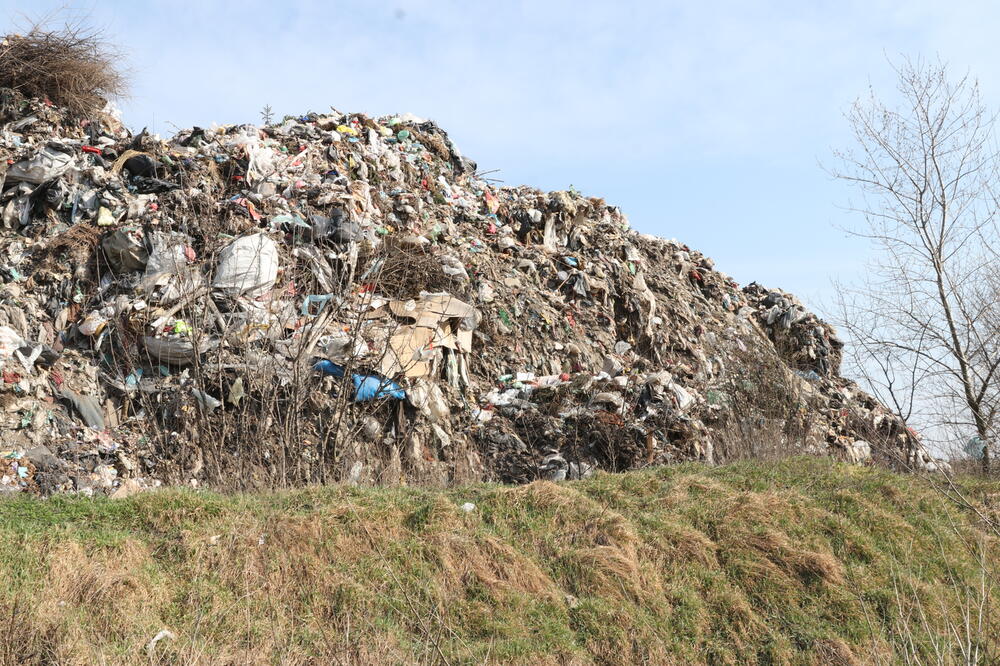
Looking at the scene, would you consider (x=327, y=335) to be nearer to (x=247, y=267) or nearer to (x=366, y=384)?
(x=366, y=384)

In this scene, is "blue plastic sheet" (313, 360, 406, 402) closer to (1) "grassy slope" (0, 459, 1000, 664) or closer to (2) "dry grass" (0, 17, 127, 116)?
(1) "grassy slope" (0, 459, 1000, 664)

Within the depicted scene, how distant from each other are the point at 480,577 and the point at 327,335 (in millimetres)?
3018

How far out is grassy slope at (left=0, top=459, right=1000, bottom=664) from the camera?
3.92m

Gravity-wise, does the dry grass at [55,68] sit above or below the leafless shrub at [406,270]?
above

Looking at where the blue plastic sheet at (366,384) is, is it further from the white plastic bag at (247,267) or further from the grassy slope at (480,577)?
the grassy slope at (480,577)

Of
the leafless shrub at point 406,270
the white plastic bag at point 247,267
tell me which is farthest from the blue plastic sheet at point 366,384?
the leafless shrub at point 406,270

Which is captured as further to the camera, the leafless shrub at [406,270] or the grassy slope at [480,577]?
the leafless shrub at [406,270]

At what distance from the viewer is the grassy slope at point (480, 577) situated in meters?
3.92

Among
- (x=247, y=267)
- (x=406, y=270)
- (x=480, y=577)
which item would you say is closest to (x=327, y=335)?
(x=247, y=267)

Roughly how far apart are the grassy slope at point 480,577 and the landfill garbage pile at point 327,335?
3.72 ft

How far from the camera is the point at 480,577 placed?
15.4 ft

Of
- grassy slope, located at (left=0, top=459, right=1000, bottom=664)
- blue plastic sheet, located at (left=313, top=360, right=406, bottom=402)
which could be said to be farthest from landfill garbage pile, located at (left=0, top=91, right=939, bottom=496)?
grassy slope, located at (left=0, top=459, right=1000, bottom=664)

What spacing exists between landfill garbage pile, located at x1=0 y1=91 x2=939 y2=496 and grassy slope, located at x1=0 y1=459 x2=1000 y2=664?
1135 millimetres

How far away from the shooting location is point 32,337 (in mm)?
6734
